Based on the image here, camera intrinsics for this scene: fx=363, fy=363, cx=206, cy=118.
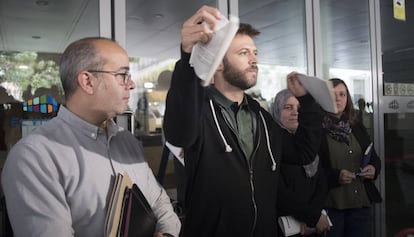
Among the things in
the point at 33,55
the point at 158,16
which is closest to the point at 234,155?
the point at 33,55

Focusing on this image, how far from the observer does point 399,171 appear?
4438 mm

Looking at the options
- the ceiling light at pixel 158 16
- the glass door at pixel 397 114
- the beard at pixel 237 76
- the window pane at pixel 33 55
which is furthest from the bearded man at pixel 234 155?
the ceiling light at pixel 158 16

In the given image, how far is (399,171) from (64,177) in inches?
168

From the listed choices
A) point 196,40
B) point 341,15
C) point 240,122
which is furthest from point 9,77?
point 341,15

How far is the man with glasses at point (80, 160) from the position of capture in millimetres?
1215

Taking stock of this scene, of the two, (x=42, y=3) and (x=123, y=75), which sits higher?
(x=42, y=3)

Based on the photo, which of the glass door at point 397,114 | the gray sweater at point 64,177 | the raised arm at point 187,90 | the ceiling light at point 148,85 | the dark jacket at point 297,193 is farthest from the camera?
the ceiling light at point 148,85

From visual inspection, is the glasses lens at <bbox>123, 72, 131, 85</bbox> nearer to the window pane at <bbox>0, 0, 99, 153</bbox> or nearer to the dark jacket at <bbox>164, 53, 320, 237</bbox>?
the dark jacket at <bbox>164, 53, 320, 237</bbox>

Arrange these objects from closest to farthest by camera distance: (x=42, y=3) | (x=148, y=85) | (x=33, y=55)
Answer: (x=33, y=55) < (x=42, y=3) < (x=148, y=85)

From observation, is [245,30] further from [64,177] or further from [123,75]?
[64,177]

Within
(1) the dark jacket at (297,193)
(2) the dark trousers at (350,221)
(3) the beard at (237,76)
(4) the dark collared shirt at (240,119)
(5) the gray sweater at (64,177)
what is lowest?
(2) the dark trousers at (350,221)

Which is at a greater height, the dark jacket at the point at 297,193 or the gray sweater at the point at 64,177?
the gray sweater at the point at 64,177

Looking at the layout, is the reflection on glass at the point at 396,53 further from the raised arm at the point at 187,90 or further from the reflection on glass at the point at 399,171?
the raised arm at the point at 187,90

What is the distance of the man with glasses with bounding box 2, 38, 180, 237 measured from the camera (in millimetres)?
1215
